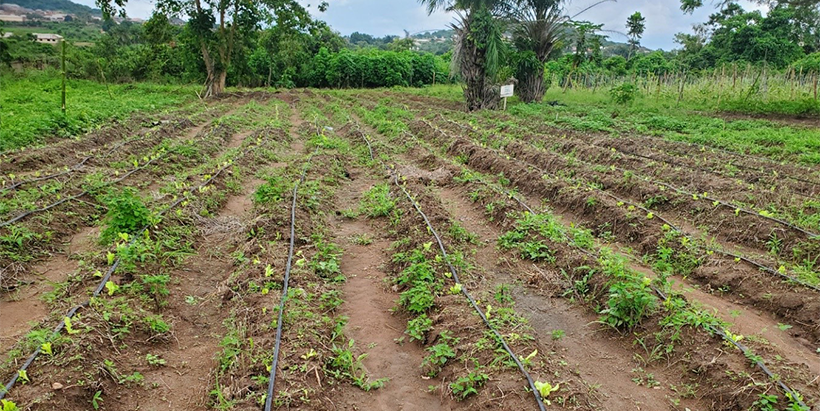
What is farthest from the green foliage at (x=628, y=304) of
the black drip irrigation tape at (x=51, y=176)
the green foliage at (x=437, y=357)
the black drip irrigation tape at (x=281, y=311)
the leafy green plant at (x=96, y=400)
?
the black drip irrigation tape at (x=51, y=176)

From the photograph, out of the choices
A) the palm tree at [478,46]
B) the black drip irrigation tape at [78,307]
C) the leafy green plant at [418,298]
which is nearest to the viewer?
the black drip irrigation tape at [78,307]

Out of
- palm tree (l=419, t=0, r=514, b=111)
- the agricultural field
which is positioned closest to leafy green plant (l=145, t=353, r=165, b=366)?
the agricultural field

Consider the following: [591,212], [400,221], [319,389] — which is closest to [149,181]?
[400,221]

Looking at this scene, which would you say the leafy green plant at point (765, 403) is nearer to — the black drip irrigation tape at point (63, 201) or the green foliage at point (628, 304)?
the green foliage at point (628, 304)

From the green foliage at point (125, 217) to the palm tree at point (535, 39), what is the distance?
64.5ft

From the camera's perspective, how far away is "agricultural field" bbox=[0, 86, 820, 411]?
12.0 ft

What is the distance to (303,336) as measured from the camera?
159 inches

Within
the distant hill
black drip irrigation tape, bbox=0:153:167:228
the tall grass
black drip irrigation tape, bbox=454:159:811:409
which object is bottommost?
black drip irrigation tape, bbox=454:159:811:409

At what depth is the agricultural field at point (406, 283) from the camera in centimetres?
365

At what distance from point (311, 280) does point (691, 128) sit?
13.1 metres

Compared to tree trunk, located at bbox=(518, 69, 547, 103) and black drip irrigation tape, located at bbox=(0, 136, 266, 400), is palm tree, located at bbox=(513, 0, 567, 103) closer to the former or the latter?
tree trunk, located at bbox=(518, 69, 547, 103)

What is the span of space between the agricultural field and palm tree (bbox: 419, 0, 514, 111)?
1103 centimetres

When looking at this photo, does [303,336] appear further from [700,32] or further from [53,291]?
[700,32]

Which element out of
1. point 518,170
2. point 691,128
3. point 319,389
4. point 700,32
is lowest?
point 319,389
